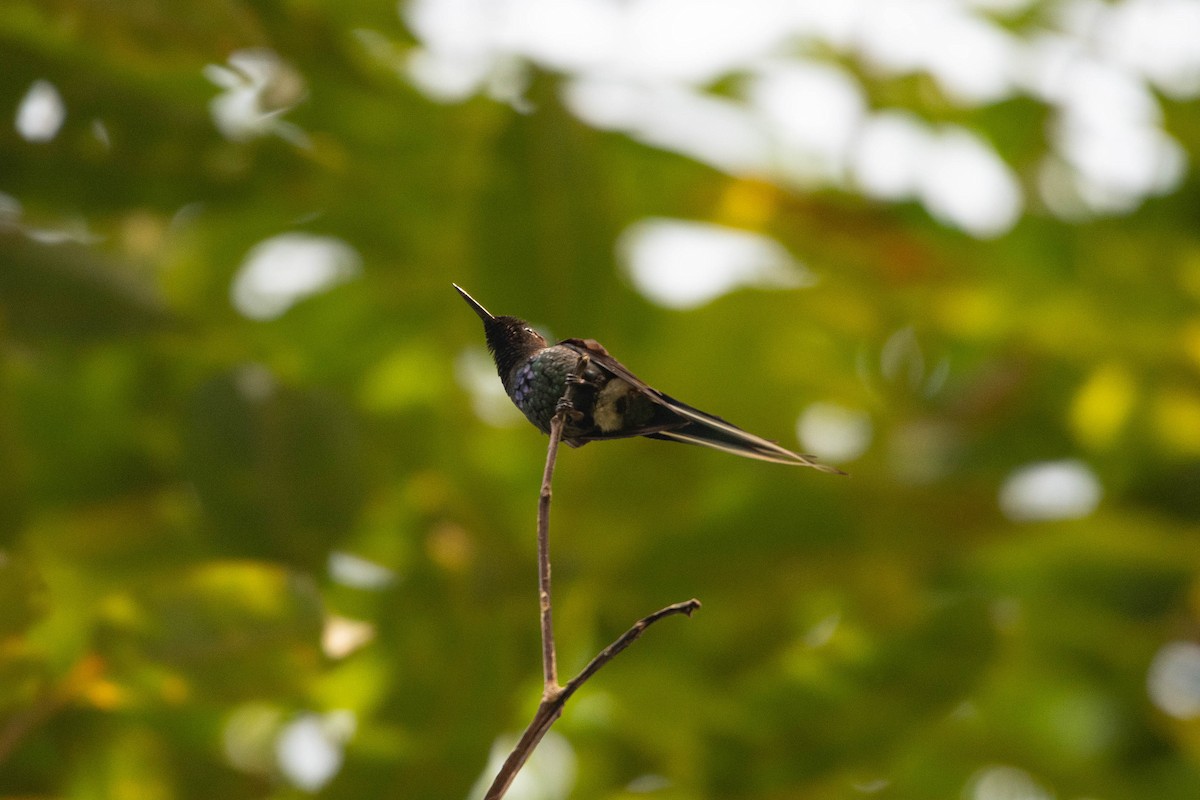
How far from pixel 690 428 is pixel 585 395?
0.04 metres

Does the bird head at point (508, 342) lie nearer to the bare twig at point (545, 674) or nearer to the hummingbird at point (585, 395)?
the hummingbird at point (585, 395)

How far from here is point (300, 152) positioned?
1045 millimetres

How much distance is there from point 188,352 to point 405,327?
0.27 meters

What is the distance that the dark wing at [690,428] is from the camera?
312 mm

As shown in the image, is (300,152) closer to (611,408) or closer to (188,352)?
(188,352)

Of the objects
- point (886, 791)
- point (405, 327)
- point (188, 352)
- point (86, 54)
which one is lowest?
point (886, 791)

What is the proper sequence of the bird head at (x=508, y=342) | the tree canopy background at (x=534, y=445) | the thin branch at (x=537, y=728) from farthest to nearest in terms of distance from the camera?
the tree canopy background at (x=534, y=445) → the bird head at (x=508, y=342) → the thin branch at (x=537, y=728)

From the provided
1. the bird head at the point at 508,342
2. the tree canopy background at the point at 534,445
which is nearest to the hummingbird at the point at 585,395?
the bird head at the point at 508,342

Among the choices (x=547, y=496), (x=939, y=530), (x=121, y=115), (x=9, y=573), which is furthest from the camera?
(x=939, y=530)

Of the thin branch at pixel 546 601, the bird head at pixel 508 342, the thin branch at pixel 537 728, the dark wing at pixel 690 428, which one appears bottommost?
the thin branch at pixel 537 728

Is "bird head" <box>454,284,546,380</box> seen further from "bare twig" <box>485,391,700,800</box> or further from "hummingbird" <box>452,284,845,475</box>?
"bare twig" <box>485,391,700,800</box>

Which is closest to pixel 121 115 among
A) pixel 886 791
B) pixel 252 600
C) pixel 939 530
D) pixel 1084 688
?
pixel 252 600

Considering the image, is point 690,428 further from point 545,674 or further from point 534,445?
point 534,445

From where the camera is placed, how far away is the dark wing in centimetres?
31
